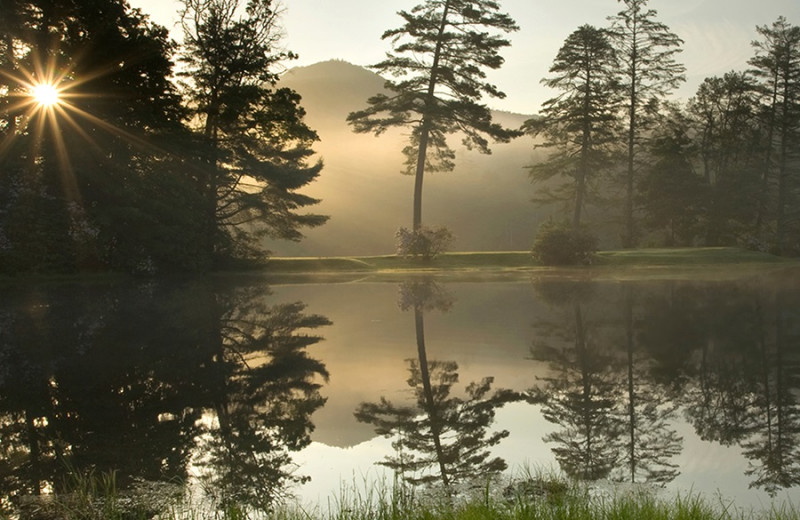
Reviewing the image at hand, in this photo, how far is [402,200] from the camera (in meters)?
91.4

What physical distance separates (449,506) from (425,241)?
31101 millimetres

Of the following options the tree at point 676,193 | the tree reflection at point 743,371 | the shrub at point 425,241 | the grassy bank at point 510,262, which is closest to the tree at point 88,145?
the grassy bank at point 510,262

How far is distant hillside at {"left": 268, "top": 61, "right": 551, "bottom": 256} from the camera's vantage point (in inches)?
Answer: 2987

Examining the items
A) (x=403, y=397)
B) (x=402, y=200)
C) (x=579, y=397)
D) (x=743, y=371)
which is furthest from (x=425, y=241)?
(x=402, y=200)

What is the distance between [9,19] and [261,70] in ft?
37.6

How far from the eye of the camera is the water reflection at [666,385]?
6.16 m

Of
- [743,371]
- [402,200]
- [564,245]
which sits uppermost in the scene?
[402,200]

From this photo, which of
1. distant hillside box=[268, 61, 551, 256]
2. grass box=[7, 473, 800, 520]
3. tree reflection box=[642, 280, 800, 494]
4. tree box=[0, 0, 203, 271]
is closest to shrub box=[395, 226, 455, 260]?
tree box=[0, 0, 203, 271]

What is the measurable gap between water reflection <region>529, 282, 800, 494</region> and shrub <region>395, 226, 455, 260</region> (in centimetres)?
1832

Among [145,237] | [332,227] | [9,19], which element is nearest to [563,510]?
[145,237]

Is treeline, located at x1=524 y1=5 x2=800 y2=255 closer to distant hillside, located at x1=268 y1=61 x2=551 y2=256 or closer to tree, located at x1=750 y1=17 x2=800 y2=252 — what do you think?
tree, located at x1=750 y1=17 x2=800 y2=252

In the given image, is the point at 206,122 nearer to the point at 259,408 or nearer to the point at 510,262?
the point at 510,262

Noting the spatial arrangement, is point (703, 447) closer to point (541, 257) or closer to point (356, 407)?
point (356, 407)

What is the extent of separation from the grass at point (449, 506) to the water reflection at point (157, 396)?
433 millimetres
